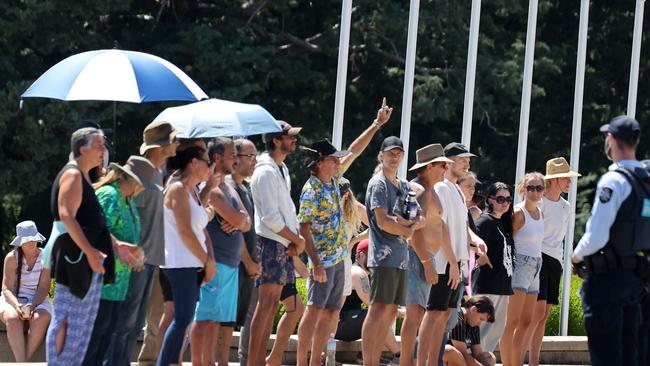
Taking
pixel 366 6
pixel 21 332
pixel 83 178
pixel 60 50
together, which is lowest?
pixel 21 332

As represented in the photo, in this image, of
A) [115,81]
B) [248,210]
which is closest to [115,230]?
[248,210]

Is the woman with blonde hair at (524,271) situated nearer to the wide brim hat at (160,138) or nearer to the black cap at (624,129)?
the black cap at (624,129)

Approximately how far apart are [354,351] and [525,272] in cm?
176

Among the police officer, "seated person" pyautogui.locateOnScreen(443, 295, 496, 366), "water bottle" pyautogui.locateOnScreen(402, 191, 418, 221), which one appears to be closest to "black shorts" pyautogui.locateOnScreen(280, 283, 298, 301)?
"water bottle" pyautogui.locateOnScreen(402, 191, 418, 221)

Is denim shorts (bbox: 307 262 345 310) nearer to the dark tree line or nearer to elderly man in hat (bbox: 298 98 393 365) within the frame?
elderly man in hat (bbox: 298 98 393 365)

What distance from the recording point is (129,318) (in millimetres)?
9133

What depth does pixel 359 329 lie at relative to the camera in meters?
13.0

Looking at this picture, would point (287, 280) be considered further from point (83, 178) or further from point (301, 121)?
point (301, 121)

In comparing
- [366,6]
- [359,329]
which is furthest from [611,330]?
[366,6]

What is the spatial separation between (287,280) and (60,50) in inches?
589

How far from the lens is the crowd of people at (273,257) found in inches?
350

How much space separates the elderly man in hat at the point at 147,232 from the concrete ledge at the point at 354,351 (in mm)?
2967

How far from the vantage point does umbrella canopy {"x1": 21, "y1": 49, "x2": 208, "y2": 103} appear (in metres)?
10.2

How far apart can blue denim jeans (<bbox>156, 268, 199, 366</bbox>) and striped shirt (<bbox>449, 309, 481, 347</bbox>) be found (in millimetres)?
3436
